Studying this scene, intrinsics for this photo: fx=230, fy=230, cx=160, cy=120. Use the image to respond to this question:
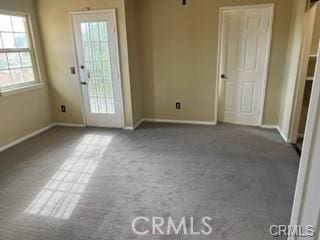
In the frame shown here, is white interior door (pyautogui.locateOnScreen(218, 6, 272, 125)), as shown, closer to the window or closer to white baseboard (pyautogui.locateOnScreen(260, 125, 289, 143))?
white baseboard (pyautogui.locateOnScreen(260, 125, 289, 143))

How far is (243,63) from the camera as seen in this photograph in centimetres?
425

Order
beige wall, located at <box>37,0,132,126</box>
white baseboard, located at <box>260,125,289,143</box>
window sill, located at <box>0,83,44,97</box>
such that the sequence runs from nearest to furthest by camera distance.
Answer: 1. window sill, located at <box>0,83,44,97</box>
2. white baseboard, located at <box>260,125,289,143</box>
3. beige wall, located at <box>37,0,132,126</box>

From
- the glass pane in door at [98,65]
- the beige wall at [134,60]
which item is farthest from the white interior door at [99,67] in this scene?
the beige wall at [134,60]

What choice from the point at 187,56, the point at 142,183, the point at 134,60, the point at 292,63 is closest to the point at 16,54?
the point at 134,60

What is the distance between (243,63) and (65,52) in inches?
131

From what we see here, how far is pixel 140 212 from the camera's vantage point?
7.25 feet

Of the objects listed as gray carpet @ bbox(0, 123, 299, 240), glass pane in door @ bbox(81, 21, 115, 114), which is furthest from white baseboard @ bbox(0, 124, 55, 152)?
glass pane in door @ bbox(81, 21, 115, 114)

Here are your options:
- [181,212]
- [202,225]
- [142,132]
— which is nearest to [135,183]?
[181,212]

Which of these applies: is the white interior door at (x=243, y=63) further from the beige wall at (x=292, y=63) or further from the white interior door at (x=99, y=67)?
the white interior door at (x=99, y=67)

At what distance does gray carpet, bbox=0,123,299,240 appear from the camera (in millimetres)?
2062

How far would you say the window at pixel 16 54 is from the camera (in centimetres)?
371

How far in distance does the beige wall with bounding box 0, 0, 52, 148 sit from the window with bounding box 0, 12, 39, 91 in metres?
0.14

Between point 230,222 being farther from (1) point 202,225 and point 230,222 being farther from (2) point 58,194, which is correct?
(2) point 58,194

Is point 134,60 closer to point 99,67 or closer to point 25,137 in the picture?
point 99,67
